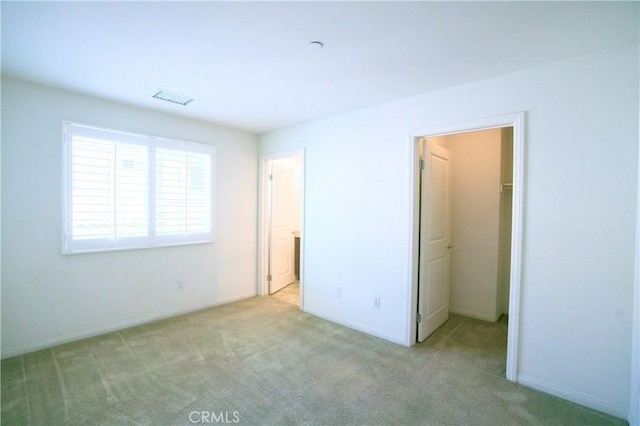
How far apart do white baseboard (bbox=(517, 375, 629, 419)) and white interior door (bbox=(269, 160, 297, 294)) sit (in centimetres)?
346

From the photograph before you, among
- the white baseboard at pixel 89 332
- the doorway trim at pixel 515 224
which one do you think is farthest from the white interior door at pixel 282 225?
the doorway trim at pixel 515 224

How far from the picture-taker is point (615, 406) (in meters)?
1.99

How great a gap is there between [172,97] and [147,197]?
1227mm

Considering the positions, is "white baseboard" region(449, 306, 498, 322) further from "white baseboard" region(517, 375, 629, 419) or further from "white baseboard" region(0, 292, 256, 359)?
"white baseboard" region(0, 292, 256, 359)

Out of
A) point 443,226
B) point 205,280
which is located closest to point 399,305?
point 443,226

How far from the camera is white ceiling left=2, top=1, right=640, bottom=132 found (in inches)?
65.0

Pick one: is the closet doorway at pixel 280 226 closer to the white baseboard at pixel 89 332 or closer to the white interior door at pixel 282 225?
the white interior door at pixel 282 225

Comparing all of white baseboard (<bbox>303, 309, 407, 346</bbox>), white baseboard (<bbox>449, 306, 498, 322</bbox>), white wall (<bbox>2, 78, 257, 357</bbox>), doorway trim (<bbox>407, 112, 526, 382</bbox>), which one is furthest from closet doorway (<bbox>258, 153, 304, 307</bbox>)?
doorway trim (<bbox>407, 112, 526, 382</bbox>)

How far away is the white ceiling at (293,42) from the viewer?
5.42ft

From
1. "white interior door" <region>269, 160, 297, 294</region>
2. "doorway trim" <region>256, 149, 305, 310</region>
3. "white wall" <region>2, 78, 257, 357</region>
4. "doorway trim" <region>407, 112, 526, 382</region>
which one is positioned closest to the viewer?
"doorway trim" <region>407, 112, 526, 382</region>

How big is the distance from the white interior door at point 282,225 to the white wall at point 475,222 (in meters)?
2.54

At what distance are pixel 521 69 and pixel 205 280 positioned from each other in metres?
4.22

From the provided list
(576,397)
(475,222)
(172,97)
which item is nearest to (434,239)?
(475,222)

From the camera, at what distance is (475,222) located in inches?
151
